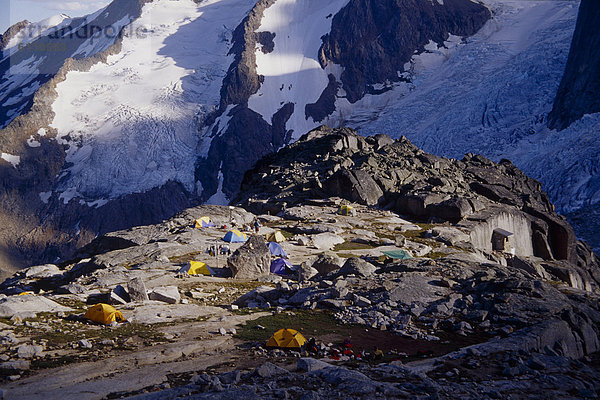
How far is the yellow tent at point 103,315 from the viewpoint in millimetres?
16469

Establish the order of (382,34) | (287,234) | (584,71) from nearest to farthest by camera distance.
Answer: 1. (287,234)
2. (584,71)
3. (382,34)

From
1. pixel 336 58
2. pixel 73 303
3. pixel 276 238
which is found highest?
pixel 336 58

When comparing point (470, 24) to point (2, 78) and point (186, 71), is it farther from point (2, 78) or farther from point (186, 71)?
point (2, 78)

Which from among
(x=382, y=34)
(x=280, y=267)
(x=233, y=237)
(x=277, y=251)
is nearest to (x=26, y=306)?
(x=280, y=267)

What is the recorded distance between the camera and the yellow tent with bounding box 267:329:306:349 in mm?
14391

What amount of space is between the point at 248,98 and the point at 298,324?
13838 centimetres

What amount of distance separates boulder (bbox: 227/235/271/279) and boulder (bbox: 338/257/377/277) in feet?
12.6

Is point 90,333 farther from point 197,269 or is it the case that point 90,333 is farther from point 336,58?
point 336,58

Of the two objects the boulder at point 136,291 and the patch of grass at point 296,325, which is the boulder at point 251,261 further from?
the patch of grass at point 296,325

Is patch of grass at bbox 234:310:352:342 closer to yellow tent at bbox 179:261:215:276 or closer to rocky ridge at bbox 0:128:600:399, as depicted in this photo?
rocky ridge at bbox 0:128:600:399

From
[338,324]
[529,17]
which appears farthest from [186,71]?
A: [338,324]

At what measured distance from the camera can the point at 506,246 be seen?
39.5 metres

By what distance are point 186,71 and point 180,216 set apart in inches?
4414

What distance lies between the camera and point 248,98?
151 metres
